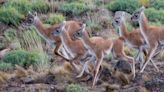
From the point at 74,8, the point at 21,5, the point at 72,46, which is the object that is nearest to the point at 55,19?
the point at 74,8

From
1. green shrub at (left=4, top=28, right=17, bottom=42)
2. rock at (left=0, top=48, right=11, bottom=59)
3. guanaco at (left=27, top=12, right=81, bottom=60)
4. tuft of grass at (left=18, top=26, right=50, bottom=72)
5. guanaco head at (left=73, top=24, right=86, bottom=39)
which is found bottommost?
rock at (left=0, top=48, right=11, bottom=59)

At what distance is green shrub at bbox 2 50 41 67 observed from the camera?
14.7 meters

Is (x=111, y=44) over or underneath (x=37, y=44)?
over

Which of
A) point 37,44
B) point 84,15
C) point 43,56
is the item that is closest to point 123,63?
point 43,56

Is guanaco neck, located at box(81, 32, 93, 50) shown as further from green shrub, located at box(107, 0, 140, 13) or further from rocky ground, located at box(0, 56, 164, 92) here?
green shrub, located at box(107, 0, 140, 13)

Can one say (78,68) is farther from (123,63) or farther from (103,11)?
(103,11)

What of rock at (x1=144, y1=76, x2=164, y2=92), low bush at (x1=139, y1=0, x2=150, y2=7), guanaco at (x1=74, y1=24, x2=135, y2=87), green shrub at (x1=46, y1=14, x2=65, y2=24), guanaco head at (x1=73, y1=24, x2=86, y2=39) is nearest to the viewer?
rock at (x1=144, y1=76, x2=164, y2=92)

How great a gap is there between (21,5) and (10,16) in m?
1.03

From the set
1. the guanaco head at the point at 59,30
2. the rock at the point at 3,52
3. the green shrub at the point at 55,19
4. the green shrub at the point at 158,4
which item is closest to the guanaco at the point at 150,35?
the guanaco head at the point at 59,30

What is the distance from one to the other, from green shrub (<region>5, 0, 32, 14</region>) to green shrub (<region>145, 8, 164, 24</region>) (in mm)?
3699

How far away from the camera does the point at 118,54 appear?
12.4 meters

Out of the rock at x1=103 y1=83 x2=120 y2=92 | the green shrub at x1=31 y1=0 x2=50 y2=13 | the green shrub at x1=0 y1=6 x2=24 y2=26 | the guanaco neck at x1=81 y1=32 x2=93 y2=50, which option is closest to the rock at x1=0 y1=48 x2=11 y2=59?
the green shrub at x1=0 y1=6 x2=24 y2=26

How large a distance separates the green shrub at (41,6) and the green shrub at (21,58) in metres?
3.90

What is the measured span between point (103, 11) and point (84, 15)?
644 millimetres
